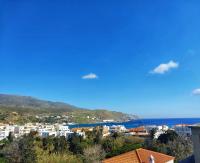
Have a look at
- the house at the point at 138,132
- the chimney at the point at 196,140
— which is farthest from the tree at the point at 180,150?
the house at the point at 138,132

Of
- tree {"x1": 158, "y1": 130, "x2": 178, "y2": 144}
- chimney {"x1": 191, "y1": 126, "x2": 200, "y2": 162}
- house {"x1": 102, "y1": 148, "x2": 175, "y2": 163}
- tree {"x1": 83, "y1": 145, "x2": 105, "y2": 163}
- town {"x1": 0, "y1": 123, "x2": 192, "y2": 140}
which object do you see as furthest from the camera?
town {"x1": 0, "y1": 123, "x2": 192, "y2": 140}

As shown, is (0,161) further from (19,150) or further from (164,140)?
(164,140)

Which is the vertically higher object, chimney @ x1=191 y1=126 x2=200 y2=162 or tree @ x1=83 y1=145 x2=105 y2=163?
chimney @ x1=191 y1=126 x2=200 y2=162

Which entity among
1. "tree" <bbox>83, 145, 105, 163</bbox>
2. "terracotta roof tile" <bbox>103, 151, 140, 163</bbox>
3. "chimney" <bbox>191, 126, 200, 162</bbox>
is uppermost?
"chimney" <bbox>191, 126, 200, 162</bbox>

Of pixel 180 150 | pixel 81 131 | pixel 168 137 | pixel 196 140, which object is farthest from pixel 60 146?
pixel 81 131

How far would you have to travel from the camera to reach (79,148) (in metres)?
48.1

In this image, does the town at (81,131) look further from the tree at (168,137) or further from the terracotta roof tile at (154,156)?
the terracotta roof tile at (154,156)

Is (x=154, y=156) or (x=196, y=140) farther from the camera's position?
(x=154, y=156)

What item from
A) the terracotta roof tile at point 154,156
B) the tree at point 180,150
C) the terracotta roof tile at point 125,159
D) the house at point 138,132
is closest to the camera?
the terracotta roof tile at point 154,156

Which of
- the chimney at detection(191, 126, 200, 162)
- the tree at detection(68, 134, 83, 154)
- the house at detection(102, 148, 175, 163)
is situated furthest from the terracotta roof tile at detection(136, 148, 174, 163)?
the tree at detection(68, 134, 83, 154)

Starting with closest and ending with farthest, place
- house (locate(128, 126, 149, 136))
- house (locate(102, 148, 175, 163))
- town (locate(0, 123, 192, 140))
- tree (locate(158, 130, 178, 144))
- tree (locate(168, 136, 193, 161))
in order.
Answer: house (locate(102, 148, 175, 163)), tree (locate(168, 136, 193, 161)), tree (locate(158, 130, 178, 144)), house (locate(128, 126, 149, 136)), town (locate(0, 123, 192, 140))

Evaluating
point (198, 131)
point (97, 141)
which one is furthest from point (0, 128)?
point (198, 131)

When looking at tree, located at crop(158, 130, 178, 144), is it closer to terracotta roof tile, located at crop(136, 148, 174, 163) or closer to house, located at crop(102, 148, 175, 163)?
terracotta roof tile, located at crop(136, 148, 174, 163)

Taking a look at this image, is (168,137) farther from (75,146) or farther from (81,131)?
(81,131)
